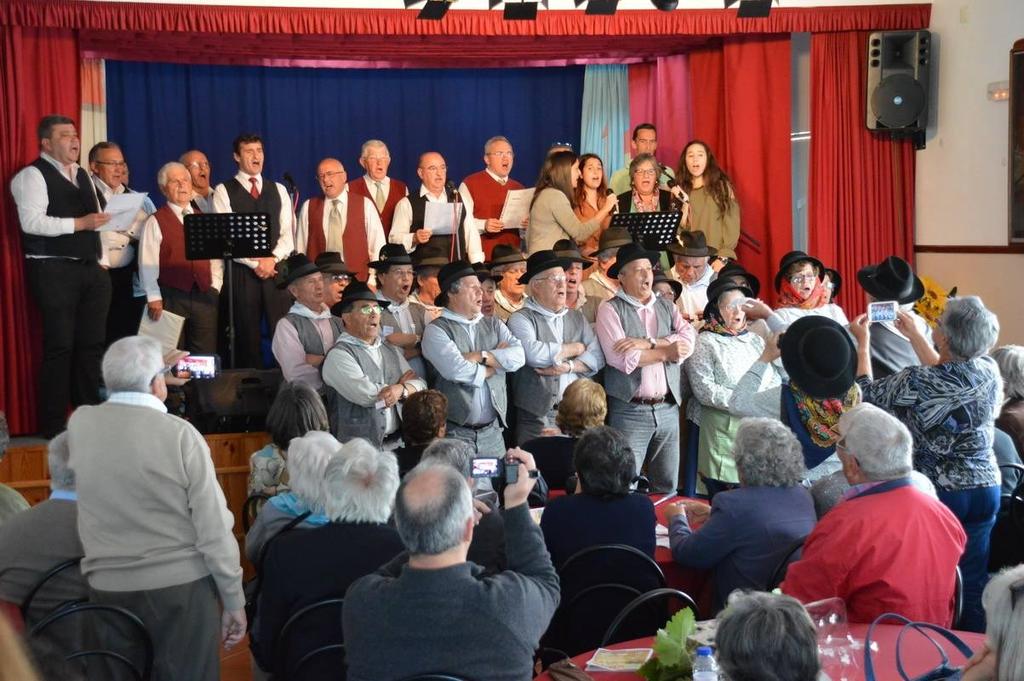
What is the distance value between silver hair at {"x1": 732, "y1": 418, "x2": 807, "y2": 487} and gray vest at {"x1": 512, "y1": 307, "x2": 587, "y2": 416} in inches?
98.5

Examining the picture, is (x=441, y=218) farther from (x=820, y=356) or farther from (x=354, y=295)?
(x=820, y=356)

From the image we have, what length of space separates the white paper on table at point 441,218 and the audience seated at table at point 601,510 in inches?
177

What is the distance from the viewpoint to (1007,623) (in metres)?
2.04

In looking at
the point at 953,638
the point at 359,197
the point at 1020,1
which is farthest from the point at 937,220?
the point at 953,638

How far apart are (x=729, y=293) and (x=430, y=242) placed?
2.63 meters

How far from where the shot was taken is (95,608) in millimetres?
3180

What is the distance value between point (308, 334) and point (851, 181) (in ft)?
15.3

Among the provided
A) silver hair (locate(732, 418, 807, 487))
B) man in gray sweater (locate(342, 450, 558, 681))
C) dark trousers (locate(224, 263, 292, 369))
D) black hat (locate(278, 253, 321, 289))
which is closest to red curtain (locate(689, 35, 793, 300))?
dark trousers (locate(224, 263, 292, 369))

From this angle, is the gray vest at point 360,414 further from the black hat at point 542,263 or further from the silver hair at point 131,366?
the silver hair at point 131,366

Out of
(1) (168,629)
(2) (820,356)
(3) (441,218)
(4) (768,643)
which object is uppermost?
(3) (441,218)

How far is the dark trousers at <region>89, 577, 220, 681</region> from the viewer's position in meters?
3.42

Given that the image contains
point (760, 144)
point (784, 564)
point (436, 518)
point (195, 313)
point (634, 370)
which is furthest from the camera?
point (760, 144)

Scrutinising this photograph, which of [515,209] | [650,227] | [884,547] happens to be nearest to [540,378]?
[650,227]

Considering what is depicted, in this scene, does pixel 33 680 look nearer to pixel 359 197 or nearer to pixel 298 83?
pixel 359 197
